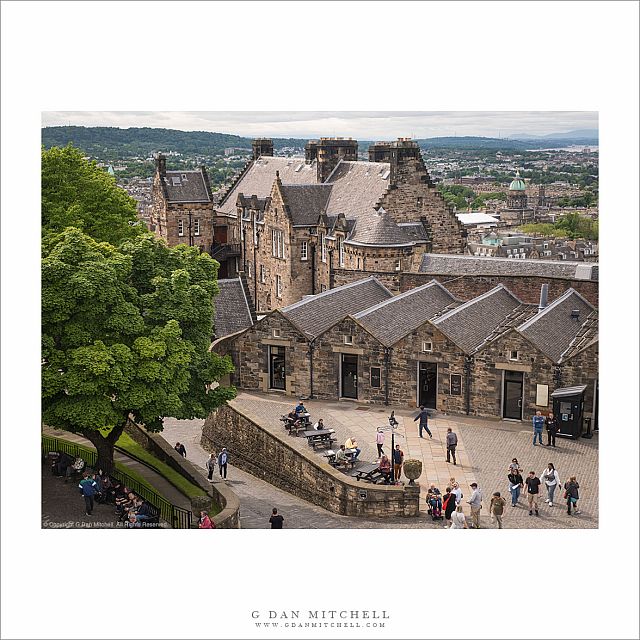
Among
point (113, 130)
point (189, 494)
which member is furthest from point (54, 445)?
point (113, 130)

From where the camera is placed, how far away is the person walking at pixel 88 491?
984 inches

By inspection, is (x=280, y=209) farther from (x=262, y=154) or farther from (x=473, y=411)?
(x=473, y=411)

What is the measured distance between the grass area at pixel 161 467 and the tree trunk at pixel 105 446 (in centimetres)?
186

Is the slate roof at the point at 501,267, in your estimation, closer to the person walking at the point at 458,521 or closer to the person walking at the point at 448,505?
the person walking at the point at 448,505

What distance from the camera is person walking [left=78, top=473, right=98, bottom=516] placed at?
25.0m

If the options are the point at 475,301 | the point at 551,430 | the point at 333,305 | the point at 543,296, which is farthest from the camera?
the point at 543,296

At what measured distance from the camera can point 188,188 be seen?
177ft

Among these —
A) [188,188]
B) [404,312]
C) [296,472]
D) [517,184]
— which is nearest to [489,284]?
[404,312]

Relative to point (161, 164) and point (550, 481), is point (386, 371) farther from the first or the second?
point (161, 164)

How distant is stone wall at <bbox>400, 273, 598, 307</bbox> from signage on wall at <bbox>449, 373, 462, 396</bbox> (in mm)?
7228

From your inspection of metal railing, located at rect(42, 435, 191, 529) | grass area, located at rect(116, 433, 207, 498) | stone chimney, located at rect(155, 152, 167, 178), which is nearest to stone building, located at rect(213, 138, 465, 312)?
stone chimney, located at rect(155, 152, 167, 178)

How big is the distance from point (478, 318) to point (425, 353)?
3.32 meters

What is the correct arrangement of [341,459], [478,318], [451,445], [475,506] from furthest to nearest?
[478,318], [451,445], [341,459], [475,506]

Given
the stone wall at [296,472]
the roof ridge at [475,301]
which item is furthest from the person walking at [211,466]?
the roof ridge at [475,301]
